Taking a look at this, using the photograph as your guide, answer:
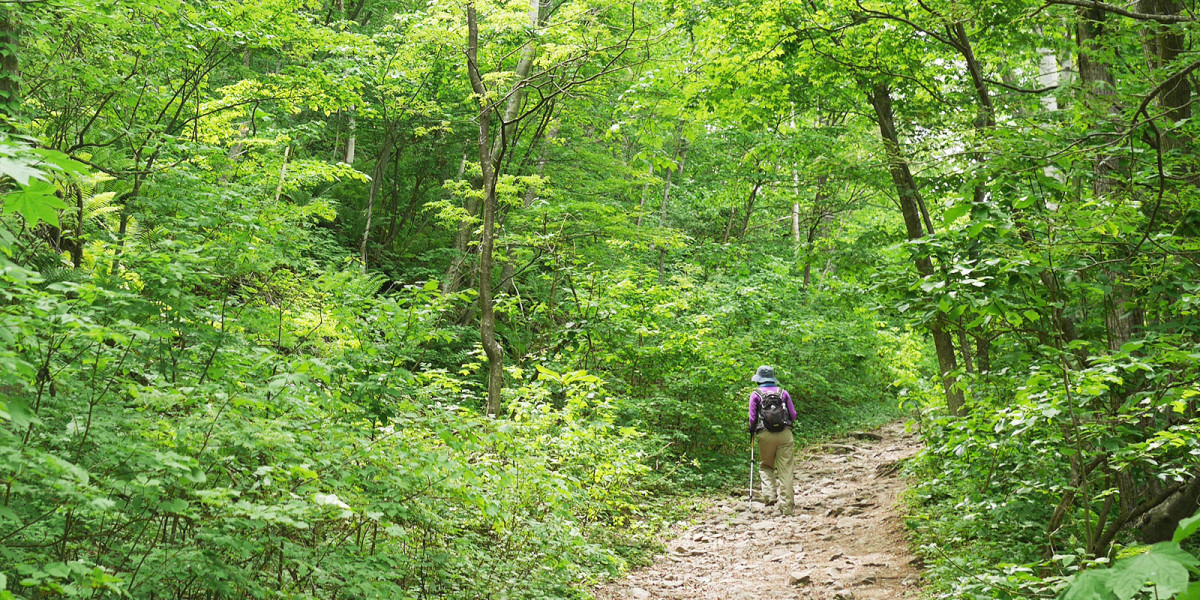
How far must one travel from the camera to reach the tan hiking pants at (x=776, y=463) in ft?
32.9

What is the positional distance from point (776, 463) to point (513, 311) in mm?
4376

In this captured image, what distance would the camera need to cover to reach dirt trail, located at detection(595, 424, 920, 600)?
6484 mm

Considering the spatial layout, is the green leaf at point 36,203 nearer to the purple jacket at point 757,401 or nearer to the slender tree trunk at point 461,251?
the purple jacket at point 757,401

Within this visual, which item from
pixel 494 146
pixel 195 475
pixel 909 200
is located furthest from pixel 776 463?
pixel 195 475

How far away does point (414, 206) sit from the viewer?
16.5 metres

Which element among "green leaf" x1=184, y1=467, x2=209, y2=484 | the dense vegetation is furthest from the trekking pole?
"green leaf" x1=184, y1=467, x2=209, y2=484

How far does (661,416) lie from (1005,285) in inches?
326

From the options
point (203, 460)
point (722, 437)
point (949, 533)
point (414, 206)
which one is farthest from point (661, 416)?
point (203, 460)

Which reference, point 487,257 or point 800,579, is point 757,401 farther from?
point 487,257

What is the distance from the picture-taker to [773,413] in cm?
1021

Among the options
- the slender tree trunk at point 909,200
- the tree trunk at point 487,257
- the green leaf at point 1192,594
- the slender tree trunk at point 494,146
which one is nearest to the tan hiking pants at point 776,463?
the slender tree trunk at point 909,200

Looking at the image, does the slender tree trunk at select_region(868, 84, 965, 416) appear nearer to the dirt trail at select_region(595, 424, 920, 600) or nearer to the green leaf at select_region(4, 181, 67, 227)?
the dirt trail at select_region(595, 424, 920, 600)

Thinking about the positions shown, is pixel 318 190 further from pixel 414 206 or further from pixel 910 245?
pixel 910 245

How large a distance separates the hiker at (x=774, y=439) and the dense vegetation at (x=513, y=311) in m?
1.39
